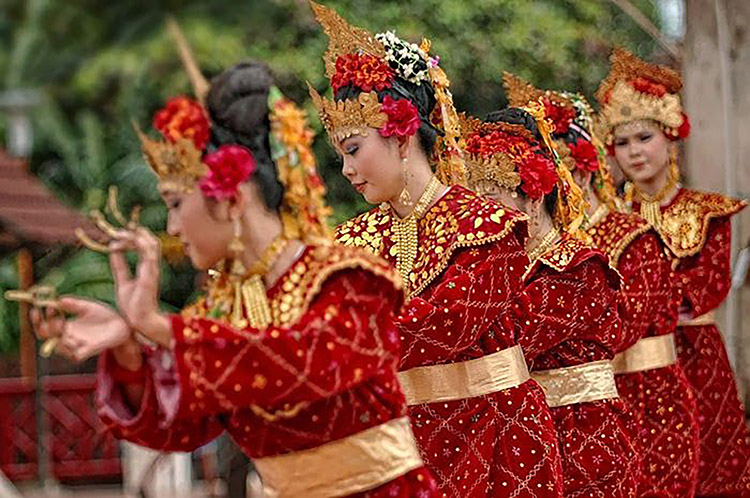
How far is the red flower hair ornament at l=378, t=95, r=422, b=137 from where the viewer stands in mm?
4504

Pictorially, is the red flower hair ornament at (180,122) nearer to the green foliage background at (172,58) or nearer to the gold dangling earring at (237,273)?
the gold dangling earring at (237,273)

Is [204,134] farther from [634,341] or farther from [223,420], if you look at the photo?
[634,341]

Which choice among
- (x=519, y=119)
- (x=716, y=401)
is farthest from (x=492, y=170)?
(x=716, y=401)

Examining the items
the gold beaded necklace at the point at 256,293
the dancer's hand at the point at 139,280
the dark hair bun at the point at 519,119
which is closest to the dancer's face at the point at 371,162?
the dark hair bun at the point at 519,119

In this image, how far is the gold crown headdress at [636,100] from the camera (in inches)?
259

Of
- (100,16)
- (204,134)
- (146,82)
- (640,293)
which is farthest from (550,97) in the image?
(100,16)

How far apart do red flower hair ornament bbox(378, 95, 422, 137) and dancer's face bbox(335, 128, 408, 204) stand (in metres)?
0.03

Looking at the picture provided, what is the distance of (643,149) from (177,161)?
11.5ft

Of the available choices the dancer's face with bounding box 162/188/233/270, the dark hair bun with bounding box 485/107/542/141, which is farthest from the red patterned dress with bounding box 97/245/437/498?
the dark hair bun with bounding box 485/107/542/141

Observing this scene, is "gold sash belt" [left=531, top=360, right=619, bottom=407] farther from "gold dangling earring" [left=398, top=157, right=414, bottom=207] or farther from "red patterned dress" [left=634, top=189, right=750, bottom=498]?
"red patterned dress" [left=634, top=189, right=750, bottom=498]

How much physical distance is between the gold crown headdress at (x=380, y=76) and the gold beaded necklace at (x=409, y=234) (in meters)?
0.17

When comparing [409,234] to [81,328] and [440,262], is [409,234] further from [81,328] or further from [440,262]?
[81,328]

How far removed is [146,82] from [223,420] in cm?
989

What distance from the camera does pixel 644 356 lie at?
5.99 m
